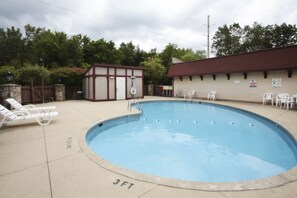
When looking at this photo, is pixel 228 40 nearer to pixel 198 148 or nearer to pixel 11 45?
pixel 198 148

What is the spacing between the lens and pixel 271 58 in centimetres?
1038

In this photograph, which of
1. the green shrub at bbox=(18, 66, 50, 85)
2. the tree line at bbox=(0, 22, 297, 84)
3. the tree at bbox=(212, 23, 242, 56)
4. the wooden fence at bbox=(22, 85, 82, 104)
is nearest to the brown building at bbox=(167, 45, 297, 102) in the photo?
the tree line at bbox=(0, 22, 297, 84)

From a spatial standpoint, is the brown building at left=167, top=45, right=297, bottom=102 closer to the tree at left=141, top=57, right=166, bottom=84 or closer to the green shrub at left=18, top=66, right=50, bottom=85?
the tree at left=141, top=57, right=166, bottom=84

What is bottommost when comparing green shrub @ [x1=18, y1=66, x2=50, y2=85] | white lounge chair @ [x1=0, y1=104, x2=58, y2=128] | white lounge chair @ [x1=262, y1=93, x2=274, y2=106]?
white lounge chair @ [x1=0, y1=104, x2=58, y2=128]

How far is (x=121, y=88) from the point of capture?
45.0 feet

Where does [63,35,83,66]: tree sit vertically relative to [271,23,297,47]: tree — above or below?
below

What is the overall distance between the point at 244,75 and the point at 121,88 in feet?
30.5

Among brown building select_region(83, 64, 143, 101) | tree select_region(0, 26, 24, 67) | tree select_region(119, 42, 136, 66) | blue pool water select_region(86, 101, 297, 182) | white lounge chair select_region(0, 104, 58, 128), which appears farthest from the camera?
tree select_region(0, 26, 24, 67)

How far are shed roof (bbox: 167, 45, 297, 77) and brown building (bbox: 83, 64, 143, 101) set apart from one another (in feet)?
15.1

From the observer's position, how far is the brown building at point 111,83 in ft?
40.7

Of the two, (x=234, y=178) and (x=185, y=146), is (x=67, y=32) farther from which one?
(x=234, y=178)

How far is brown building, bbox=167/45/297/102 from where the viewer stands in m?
9.91

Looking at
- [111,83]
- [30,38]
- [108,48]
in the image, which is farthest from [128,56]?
[30,38]

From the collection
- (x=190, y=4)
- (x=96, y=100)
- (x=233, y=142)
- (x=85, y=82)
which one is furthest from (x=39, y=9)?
(x=233, y=142)
